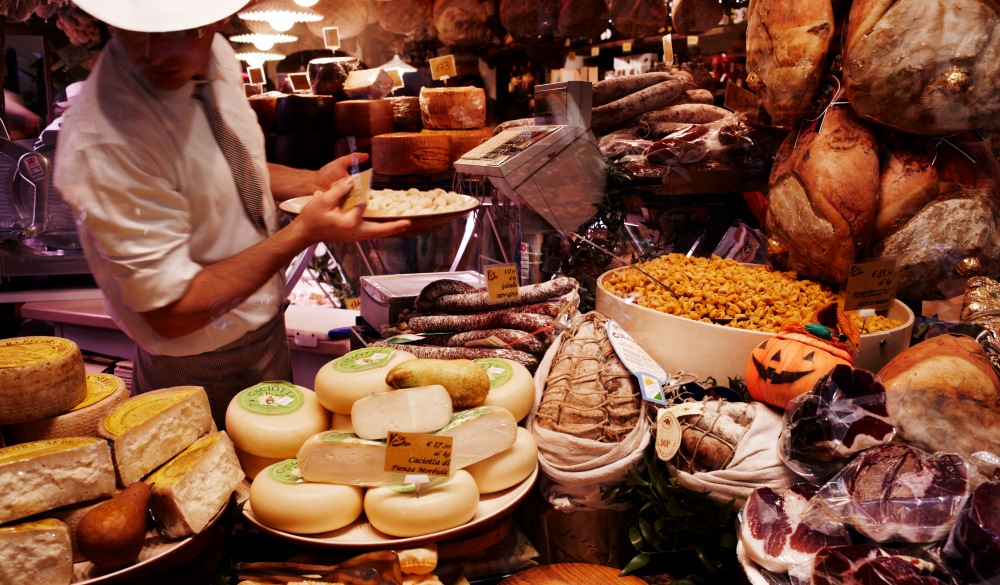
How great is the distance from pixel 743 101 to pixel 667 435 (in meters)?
1.61

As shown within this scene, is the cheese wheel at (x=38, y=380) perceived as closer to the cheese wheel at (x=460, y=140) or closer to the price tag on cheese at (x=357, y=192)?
the price tag on cheese at (x=357, y=192)

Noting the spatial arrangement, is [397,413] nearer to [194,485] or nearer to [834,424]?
[194,485]

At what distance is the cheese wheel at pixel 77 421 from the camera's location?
123 cm

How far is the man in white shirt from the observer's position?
127 cm

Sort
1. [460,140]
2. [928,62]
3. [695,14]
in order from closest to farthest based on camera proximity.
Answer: [928,62]
[460,140]
[695,14]

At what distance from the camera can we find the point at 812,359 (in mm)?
1502

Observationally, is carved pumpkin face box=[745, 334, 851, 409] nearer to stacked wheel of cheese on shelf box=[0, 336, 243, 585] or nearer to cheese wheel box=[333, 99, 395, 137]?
stacked wheel of cheese on shelf box=[0, 336, 243, 585]

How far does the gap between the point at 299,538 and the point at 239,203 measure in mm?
794

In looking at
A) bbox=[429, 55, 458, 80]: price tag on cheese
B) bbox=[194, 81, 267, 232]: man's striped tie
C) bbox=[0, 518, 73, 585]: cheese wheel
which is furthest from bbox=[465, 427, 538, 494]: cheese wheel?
bbox=[429, 55, 458, 80]: price tag on cheese

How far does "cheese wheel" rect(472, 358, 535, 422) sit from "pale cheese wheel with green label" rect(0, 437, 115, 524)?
0.73m

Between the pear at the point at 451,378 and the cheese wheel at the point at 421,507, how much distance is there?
0.20m

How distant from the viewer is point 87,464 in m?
1.11

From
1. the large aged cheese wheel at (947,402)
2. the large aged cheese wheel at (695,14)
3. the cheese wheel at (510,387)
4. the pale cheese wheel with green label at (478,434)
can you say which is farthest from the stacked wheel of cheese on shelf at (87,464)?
the large aged cheese wheel at (695,14)

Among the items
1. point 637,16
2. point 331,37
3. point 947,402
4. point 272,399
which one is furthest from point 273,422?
point 637,16
